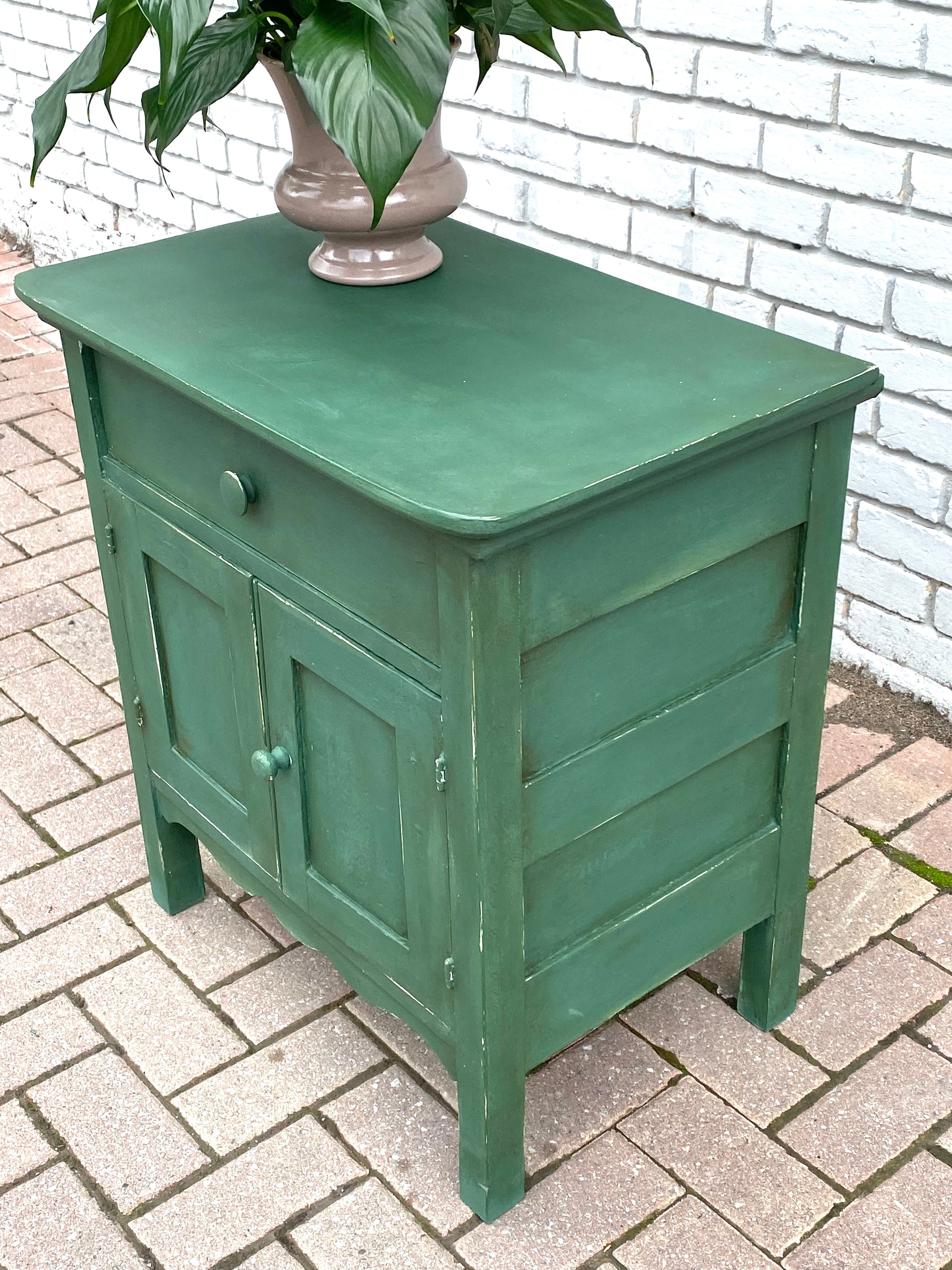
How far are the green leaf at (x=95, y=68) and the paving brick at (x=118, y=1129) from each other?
1346 mm

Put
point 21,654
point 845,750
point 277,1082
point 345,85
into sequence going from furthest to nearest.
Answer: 1. point 21,654
2. point 845,750
3. point 277,1082
4. point 345,85

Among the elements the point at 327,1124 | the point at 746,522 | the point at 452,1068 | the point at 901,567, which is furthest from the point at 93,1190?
the point at 901,567

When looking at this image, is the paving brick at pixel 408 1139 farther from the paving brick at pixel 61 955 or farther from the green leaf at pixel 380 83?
the green leaf at pixel 380 83

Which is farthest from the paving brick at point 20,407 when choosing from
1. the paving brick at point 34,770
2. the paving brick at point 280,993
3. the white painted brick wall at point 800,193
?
the paving brick at point 280,993

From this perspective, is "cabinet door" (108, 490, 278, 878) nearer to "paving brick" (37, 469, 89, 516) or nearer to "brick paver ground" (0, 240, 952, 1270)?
"brick paver ground" (0, 240, 952, 1270)

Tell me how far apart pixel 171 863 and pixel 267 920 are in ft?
0.66

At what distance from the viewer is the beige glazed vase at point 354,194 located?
1.89m

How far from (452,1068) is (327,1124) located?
0.32m

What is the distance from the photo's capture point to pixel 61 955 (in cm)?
242

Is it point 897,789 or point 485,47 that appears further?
point 897,789

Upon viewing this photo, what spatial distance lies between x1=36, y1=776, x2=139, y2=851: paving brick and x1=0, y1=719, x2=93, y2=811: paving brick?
4 centimetres

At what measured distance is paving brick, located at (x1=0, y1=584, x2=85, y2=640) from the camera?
3.36 metres

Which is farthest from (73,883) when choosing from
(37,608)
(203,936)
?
(37,608)

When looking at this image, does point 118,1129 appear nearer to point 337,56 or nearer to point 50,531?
point 337,56
